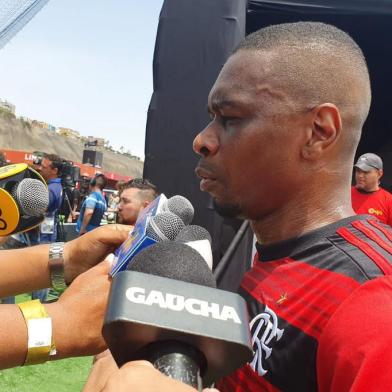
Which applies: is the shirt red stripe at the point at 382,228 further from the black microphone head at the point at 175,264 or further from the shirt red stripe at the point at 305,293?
the black microphone head at the point at 175,264

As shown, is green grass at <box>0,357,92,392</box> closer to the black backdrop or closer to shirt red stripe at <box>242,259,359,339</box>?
the black backdrop

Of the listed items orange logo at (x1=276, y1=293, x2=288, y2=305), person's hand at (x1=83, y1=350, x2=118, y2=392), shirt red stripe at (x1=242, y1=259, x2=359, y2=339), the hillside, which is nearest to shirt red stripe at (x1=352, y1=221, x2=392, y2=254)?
shirt red stripe at (x1=242, y1=259, x2=359, y2=339)

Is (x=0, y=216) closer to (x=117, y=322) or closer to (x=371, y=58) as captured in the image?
(x=117, y=322)

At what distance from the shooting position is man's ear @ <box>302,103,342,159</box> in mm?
1142

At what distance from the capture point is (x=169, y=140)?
3307mm

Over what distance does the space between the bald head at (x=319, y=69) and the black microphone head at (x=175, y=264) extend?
0.56 metres

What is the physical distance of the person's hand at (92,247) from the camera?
153 cm

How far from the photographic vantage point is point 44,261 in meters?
1.63

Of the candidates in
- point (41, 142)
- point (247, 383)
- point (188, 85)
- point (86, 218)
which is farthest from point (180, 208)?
point (41, 142)

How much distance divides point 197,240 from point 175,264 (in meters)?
0.45

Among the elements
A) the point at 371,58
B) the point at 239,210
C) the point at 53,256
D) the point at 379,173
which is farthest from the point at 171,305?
the point at 371,58

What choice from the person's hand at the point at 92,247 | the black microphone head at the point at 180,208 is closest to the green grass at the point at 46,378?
the person's hand at the point at 92,247

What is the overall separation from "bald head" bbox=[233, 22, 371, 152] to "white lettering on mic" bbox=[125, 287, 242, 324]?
0.71 meters

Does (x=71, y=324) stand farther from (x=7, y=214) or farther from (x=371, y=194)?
(x=371, y=194)
